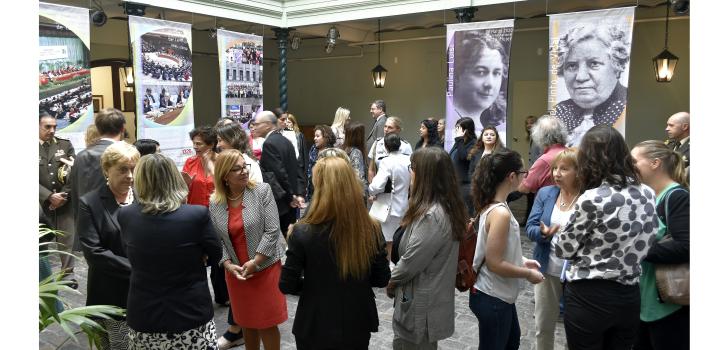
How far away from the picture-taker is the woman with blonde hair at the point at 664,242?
113 inches

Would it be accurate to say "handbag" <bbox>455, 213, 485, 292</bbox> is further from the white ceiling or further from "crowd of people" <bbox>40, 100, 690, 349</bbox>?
the white ceiling

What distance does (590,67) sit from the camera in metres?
7.75

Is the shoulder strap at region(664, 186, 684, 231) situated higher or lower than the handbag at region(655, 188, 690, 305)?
higher

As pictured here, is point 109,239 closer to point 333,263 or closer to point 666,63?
point 333,263

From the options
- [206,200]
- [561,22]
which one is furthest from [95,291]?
[561,22]

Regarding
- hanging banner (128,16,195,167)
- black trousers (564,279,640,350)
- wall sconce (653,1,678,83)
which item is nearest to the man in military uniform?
hanging banner (128,16,195,167)

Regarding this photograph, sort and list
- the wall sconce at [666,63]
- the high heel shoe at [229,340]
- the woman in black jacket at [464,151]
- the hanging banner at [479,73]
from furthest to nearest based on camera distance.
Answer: the wall sconce at [666,63], the hanging banner at [479,73], the woman in black jacket at [464,151], the high heel shoe at [229,340]

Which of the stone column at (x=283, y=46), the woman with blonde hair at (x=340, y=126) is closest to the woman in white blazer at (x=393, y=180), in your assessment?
the woman with blonde hair at (x=340, y=126)

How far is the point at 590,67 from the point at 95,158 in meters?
6.42

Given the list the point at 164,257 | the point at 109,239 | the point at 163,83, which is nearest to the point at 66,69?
the point at 163,83

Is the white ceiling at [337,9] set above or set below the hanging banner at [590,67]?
→ above

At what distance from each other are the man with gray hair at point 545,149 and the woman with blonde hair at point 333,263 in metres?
2.39

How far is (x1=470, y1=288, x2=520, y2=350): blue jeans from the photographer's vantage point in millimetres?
3070

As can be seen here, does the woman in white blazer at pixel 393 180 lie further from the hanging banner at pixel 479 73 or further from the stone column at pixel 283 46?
the stone column at pixel 283 46
